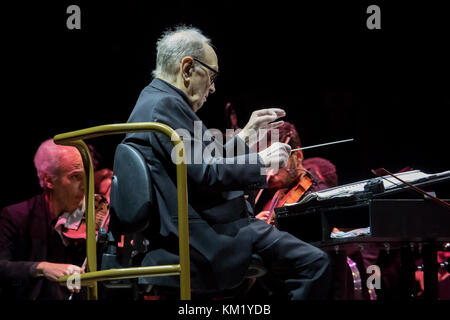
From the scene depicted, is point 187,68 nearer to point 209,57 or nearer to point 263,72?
point 209,57

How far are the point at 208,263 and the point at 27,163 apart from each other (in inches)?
119

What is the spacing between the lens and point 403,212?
260cm

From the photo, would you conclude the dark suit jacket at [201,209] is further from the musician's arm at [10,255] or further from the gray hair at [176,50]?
the musician's arm at [10,255]

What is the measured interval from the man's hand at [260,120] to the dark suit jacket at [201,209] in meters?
0.28

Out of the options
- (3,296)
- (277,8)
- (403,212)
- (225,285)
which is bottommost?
(3,296)

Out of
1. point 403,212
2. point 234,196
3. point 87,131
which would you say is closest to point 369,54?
point 403,212

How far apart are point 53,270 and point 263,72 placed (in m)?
2.54

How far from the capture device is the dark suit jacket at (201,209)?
7.38 ft

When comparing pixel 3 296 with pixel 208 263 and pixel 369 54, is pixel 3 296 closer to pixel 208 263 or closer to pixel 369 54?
pixel 208 263

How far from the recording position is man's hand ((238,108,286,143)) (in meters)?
2.58

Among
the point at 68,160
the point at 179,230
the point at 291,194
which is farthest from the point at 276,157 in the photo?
the point at 68,160

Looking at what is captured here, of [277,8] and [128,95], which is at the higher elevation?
[277,8]

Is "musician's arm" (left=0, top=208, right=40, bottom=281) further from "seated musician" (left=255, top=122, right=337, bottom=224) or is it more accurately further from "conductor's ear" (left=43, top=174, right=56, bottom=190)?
"seated musician" (left=255, top=122, right=337, bottom=224)

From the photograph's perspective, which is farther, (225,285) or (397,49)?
(397,49)
